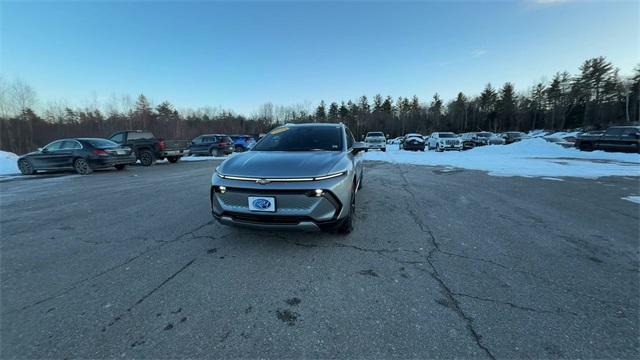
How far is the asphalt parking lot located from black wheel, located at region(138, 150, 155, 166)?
11.5m

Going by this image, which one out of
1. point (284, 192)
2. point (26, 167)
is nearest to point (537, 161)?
point (284, 192)

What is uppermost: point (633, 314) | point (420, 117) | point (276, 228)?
point (420, 117)

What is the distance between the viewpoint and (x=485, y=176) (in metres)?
9.65

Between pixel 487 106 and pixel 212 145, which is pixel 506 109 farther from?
pixel 212 145

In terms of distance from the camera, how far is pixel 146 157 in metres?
15.7

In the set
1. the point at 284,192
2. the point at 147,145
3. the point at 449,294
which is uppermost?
the point at 147,145

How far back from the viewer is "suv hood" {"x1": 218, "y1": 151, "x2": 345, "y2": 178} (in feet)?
10.8

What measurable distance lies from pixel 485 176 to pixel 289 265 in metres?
8.97

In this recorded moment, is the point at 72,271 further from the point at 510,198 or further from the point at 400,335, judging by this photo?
the point at 510,198

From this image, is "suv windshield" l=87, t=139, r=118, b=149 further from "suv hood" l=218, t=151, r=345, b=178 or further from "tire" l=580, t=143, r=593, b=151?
"tire" l=580, t=143, r=593, b=151

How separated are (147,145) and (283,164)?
1518 centimetres

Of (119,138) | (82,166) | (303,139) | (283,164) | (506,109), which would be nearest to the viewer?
(283,164)

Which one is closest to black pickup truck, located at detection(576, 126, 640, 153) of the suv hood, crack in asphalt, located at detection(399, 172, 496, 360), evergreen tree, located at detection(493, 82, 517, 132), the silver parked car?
crack in asphalt, located at detection(399, 172, 496, 360)

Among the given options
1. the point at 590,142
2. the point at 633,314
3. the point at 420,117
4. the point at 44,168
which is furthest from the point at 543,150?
the point at 420,117
